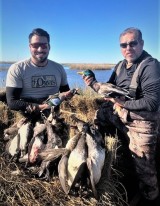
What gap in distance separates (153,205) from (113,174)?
962 millimetres

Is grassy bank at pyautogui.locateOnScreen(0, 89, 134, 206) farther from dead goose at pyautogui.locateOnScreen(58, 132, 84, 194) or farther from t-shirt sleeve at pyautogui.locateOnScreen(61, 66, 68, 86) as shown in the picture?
t-shirt sleeve at pyautogui.locateOnScreen(61, 66, 68, 86)

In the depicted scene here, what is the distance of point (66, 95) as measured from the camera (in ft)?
15.4

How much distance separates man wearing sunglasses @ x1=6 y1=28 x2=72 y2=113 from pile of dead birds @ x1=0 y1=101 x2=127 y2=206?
57 cm

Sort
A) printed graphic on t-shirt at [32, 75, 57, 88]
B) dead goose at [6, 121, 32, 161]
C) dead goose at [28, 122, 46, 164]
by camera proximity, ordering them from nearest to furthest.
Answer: dead goose at [28, 122, 46, 164]
dead goose at [6, 121, 32, 161]
printed graphic on t-shirt at [32, 75, 57, 88]

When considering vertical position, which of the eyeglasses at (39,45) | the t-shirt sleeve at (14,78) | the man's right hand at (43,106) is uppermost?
the eyeglasses at (39,45)

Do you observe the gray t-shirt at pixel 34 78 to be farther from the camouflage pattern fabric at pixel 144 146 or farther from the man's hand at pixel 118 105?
the camouflage pattern fabric at pixel 144 146

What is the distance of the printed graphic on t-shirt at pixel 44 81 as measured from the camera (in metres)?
4.99

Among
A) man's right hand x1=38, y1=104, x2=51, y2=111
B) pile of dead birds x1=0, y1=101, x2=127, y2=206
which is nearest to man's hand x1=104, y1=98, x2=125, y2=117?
pile of dead birds x1=0, y1=101, x2=127, y2=206

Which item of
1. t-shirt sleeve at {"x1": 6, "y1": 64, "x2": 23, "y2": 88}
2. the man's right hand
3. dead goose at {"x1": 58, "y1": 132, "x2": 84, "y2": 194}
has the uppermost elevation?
t-shirt sleeve at {"x1": 6, "y1": 64, "x2": 23, "y2": 88}

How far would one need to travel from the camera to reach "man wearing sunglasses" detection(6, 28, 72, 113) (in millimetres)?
4801

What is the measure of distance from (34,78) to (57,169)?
1.70 m

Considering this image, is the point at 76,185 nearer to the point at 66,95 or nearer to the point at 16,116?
the point at 66,95

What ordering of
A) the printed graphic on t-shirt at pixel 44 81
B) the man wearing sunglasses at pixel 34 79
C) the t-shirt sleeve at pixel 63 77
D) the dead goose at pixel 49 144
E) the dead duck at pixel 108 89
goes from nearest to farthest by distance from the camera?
the dead goose at pixel 49 144 → the dead duck at pixel 108 89 → the man wearing sunglasses at pixel 34 79 → the printed graphic on t-shirt at pixel 44 81 → the t-shirt sleeve at pixel 63 77

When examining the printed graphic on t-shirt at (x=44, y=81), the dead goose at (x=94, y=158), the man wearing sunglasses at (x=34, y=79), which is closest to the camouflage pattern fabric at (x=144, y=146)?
the dead goose at (x=94, y=158)
